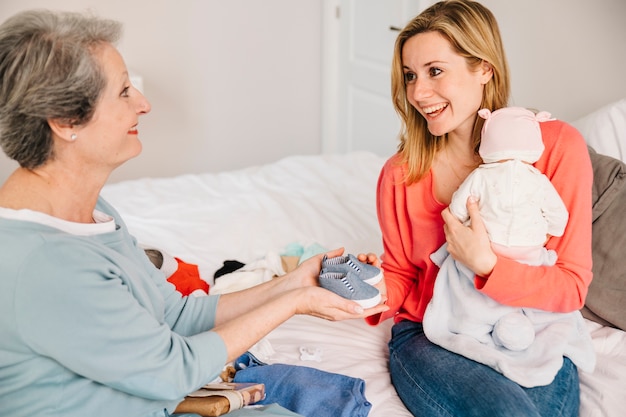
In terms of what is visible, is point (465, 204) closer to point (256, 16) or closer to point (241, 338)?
point (241, 338)

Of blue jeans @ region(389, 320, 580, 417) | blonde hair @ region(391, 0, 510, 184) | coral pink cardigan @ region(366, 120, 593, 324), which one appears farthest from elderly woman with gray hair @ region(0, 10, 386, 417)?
blonde hair @ region(391, 0, 510, 184)

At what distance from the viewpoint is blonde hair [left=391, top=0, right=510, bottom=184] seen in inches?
60.5

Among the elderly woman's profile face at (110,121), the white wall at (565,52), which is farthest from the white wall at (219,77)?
the elderly woman's profile face at (110,121)

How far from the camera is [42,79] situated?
3.66 ft

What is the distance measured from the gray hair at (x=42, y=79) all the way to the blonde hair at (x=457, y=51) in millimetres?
744

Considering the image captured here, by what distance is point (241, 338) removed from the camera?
1.28 meters

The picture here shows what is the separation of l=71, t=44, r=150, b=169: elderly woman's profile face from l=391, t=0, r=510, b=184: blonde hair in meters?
0.68

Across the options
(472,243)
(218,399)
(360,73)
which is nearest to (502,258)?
(472,243)

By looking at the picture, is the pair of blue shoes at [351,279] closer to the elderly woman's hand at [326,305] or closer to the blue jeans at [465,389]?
the elderly woman's hand at [326,305]

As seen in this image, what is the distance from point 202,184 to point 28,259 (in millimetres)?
1707

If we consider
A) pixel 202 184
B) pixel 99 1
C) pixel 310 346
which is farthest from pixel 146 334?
pixel 99 1

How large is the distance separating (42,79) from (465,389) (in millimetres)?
963

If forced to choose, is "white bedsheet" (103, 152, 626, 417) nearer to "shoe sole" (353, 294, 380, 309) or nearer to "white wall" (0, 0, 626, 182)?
"shoe sole" (353, 294, 380, 309)

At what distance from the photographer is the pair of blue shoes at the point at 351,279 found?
4.78ft
